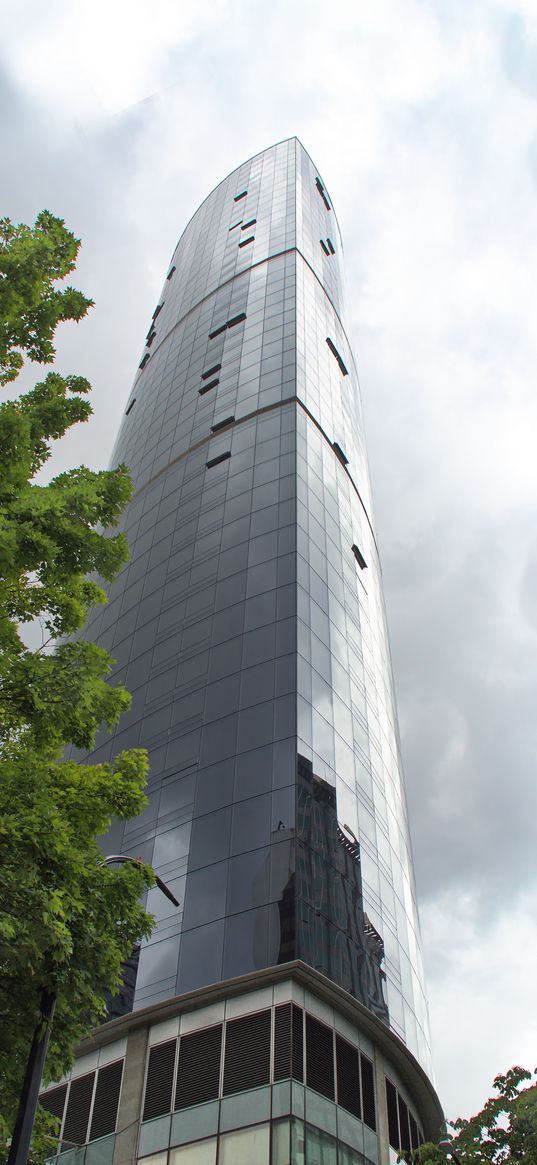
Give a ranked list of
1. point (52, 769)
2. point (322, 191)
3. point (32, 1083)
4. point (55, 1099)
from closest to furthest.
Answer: point (32, 1083)
point (52, 769)
point (55, 1099)
point (322, 191)

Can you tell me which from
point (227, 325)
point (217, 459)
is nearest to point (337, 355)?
point (227, 325)

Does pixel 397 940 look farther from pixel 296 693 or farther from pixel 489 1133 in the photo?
pixel 489 1133

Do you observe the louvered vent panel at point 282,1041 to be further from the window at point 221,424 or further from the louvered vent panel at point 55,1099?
the window at point 221,424

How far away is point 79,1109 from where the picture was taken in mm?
27703

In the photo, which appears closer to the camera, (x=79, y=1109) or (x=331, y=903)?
(x=79, y=1109)

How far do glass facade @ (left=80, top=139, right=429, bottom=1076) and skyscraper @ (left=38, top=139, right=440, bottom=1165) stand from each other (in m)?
0.12

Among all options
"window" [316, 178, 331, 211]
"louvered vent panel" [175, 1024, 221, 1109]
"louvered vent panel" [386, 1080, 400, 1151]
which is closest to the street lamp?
"louvered vent panel" [175, 1024, 221, 1109]

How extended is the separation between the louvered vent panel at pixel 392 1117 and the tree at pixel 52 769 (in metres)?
18.1

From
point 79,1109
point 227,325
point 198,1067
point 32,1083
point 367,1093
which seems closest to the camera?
point 32,1083

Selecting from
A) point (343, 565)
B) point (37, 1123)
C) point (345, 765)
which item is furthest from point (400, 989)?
point (37, 1123)

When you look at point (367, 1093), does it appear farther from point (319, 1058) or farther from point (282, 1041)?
point (282, 1041)

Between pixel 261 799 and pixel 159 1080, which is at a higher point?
pixel 261 799

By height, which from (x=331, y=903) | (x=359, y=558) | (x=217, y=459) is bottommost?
(x=331, y=903)

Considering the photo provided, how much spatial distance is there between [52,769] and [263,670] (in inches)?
932
